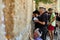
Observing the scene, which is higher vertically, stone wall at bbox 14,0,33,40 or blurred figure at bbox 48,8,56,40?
stone wall at bbox 14,0,33,40

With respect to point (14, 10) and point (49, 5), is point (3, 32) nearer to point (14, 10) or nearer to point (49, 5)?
point (14, 10)

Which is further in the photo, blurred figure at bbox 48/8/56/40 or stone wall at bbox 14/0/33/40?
blurred figure at bbox 48/8/56/40

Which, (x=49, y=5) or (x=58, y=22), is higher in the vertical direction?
(x=49, y=5)

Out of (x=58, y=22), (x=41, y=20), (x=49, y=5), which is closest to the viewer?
(x=41, y=20)

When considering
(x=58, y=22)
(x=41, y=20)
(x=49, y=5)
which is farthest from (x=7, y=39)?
(x=58, y=22)

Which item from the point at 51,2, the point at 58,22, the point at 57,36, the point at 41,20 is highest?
the point at 51,2

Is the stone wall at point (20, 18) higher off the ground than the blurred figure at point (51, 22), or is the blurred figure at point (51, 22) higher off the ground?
the stone wall at point (20, 18)

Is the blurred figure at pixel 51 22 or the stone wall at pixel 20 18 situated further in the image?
the blurred figure at pixel 51 22

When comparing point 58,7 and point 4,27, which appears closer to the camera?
point 4,27

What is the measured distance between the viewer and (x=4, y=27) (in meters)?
0.32

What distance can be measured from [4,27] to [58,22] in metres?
2.87

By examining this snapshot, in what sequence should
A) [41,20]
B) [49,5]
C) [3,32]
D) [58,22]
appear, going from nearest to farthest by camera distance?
[3,32], [41,20], [49,5], [58,22]

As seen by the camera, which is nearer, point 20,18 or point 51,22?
point 20,18

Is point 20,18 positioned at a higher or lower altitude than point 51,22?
higher
